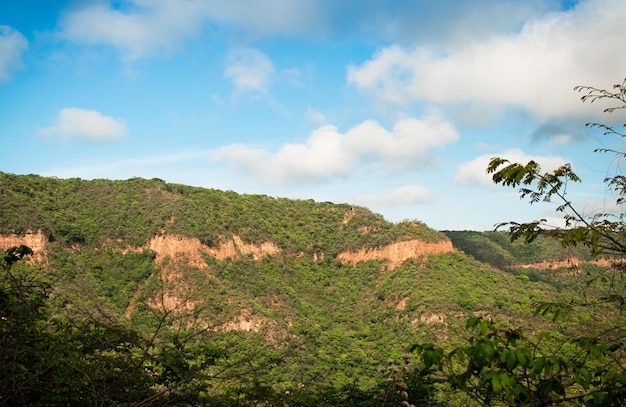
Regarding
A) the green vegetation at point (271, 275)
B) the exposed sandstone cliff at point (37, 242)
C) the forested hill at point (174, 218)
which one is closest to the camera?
the green vegetation at point (271, 275)

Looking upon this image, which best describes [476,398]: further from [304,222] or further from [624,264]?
[304,222]

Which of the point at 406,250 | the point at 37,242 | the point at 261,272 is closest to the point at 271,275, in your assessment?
the point at 261,272

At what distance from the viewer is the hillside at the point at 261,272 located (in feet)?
147

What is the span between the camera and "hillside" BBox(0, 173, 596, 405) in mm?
44906

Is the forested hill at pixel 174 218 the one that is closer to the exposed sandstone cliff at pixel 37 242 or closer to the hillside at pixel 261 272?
the hillside at pixel 261 272

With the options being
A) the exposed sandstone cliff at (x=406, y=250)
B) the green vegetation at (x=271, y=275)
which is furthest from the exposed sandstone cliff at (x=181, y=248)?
the exposed sandstone cliff at (x=406, y=250)

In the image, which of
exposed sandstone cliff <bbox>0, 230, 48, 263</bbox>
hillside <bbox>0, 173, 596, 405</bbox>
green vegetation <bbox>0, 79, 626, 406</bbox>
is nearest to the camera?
green vegetation <bbox>0, 79, 626, 406</bbox>

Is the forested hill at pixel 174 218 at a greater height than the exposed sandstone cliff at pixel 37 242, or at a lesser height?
greater

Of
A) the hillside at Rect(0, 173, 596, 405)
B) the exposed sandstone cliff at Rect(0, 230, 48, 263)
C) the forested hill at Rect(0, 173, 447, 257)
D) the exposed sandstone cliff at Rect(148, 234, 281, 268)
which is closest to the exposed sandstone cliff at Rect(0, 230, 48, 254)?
the exposed sandstone cliff at Rect(0, 230, 48, 263)

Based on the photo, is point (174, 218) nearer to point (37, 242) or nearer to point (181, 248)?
point (181, 248)

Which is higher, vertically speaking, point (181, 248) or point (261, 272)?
point (181, 248)

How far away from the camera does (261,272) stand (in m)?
64.4

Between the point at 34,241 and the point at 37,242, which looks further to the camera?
the point at 37,242

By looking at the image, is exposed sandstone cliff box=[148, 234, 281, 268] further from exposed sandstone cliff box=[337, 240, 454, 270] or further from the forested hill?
exposed sandstone cliff box=[337, 240, 454, 270]
